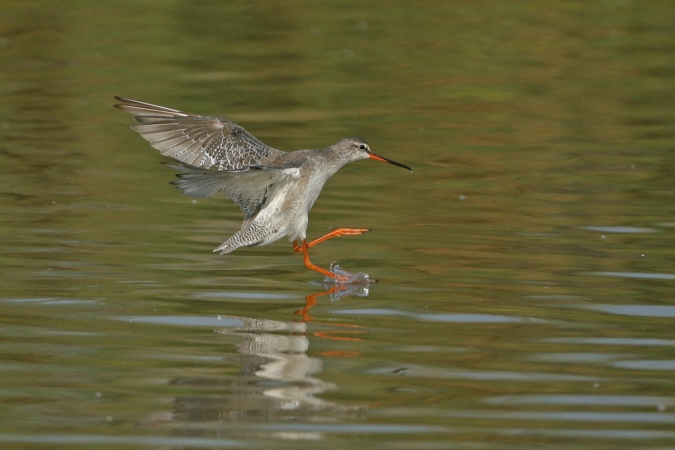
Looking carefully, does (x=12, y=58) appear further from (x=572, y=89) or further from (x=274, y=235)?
(x=274, y=235)

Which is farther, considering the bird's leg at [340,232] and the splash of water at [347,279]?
the bird's leg at [340,232]

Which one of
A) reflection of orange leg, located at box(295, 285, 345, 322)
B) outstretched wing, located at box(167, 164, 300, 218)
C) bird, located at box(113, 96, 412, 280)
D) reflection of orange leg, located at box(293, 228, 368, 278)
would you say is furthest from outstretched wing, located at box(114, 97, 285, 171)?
reflection of orange leg, located at box(295, 285, 345, 322)

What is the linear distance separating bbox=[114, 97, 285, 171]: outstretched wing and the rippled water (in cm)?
84

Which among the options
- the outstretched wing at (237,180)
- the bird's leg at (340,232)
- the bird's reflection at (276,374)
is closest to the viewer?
the bird's reflection at (276,374)

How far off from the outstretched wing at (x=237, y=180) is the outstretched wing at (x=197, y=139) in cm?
60

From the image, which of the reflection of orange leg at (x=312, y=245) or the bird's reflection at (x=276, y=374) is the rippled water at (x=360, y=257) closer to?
the bird's reflection at (x=276, y=374)

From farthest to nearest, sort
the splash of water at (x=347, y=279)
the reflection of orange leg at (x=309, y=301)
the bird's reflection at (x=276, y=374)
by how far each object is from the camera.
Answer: the splash of water at (x=347, y=279) → the reflection of orange leg at (x=309, y=301) → the bird's reflection at (x=276, y=374)

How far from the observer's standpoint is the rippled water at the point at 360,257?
6.93 metres

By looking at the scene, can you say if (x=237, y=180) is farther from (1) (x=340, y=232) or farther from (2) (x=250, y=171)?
(1) (x=340, y=232)

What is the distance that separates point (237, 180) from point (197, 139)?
55.9 inches

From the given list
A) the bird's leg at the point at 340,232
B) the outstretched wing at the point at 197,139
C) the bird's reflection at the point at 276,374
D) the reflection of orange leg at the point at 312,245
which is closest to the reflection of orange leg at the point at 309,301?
the bird's reflection at the point at 276,374

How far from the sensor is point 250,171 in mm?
9227

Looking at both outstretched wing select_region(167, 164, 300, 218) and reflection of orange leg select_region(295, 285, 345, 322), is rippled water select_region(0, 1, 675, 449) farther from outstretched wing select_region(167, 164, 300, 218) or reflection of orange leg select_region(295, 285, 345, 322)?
outstretched wing select_region(167, 164, 300, 218)

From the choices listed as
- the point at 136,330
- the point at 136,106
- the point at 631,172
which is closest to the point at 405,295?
the point at 136,330
